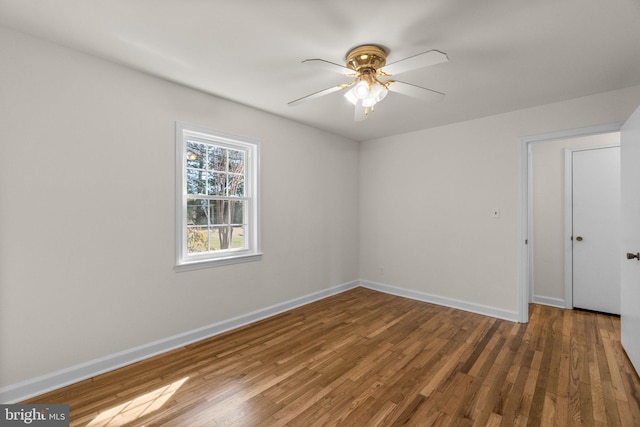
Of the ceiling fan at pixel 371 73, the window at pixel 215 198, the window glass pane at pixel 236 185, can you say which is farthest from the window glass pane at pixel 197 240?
A: the ceiling fan at pixel 371 73

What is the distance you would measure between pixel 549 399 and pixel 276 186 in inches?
128

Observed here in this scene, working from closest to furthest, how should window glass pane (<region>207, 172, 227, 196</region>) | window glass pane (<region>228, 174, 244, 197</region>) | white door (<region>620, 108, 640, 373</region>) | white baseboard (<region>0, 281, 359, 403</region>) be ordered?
white baseboard (<region>0, 281, 359, 403</region>) < white door (<region>620, 108, 640, 373</region>) < window glass pane (<region>207, 172, 227, 196</region>) < window glass pane (<region>228, 174, 244, 197</region>)

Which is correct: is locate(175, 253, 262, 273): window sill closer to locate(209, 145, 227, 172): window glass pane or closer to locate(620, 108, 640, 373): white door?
locate(209, 145, 227, 172): window glass pane

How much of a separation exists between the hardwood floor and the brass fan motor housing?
2461mm

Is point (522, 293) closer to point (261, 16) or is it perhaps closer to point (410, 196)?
point (410, 196)

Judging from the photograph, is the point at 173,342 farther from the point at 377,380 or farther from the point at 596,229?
the point at 596,229

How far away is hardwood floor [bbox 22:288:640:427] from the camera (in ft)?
6.17

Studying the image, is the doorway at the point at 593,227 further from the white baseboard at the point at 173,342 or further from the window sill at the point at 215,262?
the window sill at the point at 215,262

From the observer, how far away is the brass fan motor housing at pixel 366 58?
83.8 inches

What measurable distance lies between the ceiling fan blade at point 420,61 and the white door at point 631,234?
1813mm

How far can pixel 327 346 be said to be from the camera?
2840mm

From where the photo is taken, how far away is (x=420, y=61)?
191 centimetres

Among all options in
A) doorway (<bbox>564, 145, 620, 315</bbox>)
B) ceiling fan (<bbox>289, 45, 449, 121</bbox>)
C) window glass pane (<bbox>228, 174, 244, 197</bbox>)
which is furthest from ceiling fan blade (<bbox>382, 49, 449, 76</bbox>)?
doorway (<bbox>564, 145, 620, 315</bbox>)

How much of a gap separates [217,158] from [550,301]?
191 inches
